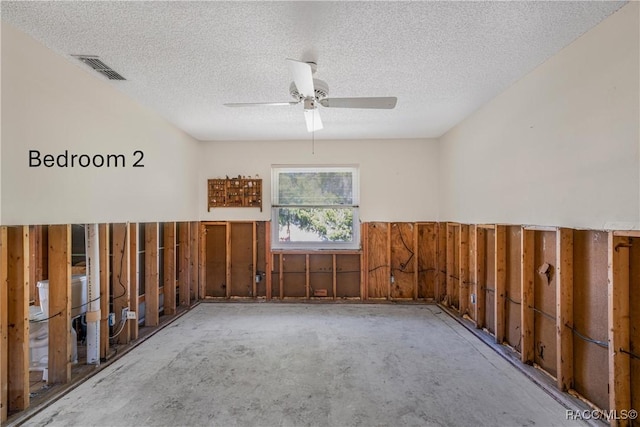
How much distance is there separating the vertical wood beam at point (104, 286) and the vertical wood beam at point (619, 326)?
4.05 metres

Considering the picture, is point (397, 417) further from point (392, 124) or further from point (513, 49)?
point (392, 124)

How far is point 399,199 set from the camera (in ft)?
17.5

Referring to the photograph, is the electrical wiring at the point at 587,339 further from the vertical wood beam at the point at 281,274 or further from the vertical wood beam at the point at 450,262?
the vertical wood beam at the point at 281,274

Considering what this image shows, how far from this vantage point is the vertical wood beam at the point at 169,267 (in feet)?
14.7

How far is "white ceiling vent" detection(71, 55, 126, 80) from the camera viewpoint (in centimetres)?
253

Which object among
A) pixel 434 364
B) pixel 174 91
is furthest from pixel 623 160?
pixel 174 91

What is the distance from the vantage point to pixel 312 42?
2318 mm

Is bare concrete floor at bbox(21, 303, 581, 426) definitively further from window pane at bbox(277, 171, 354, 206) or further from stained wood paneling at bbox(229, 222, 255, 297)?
window pane at bbox(277, 171, 354, 206)

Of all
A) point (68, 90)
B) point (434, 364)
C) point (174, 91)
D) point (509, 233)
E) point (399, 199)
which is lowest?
point (434, 364)

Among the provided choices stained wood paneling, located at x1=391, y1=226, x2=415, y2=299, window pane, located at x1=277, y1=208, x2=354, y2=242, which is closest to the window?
window pane, located at x1=277, y1=208, x2=354, y2=242

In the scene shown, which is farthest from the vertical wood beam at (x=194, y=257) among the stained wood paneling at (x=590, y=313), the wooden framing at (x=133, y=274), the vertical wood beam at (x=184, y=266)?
the stained wood paneling at (x=590, y=313)

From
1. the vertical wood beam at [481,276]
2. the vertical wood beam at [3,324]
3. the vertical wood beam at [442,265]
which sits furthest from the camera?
the vertical wood beam at [442,265]

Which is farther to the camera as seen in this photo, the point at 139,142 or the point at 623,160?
the point at 139,142

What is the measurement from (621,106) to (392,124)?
106 inches
